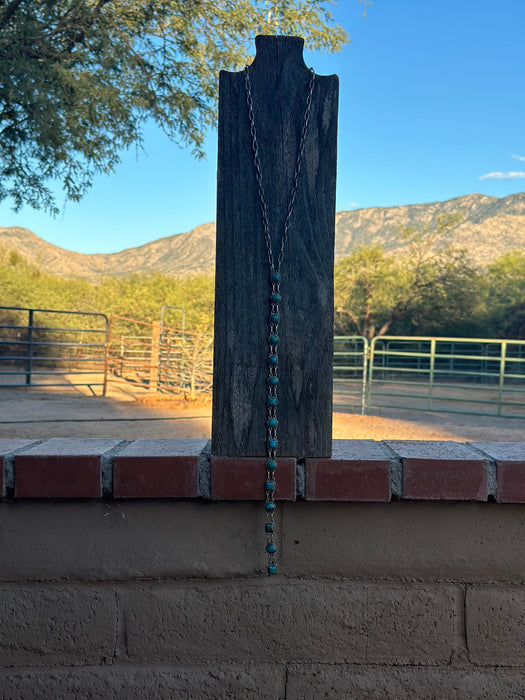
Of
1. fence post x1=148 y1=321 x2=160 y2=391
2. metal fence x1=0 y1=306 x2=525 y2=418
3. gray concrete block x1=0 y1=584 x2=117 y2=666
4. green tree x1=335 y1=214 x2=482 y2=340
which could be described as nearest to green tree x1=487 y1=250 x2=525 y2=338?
green tree x1=335 y1=214 x2=482 y2=340

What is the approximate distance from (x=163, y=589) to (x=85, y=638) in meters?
0.21

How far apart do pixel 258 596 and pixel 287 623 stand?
0.29 feet

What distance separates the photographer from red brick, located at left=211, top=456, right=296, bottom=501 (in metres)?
1.40

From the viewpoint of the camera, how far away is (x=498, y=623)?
56.8 inches

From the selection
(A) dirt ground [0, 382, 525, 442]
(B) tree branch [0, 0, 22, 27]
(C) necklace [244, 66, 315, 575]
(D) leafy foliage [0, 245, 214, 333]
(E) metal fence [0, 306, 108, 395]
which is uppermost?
(B) tree branch [0, 0, 22, 27]

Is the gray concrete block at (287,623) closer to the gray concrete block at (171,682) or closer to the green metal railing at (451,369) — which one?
the gray concrete block at (171,682)

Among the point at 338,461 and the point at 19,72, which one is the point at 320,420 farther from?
the point at 19,72

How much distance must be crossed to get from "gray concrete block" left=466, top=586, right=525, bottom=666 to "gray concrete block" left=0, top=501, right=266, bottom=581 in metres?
0.49

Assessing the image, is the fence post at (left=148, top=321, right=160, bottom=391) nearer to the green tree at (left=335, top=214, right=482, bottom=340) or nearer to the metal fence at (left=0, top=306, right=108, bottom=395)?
the metal fence at (left=0, top=306, right=108, bottom=395)

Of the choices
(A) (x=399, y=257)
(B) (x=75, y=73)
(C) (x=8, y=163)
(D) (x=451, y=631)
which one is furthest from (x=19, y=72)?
(A) (x=399, y=257)

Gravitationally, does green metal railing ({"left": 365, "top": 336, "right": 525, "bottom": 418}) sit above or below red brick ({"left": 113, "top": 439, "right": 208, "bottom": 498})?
below

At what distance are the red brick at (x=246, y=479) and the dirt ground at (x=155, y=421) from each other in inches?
238

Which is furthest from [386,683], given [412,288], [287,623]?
[412,288]

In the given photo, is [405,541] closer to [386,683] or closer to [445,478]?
[445,478]
